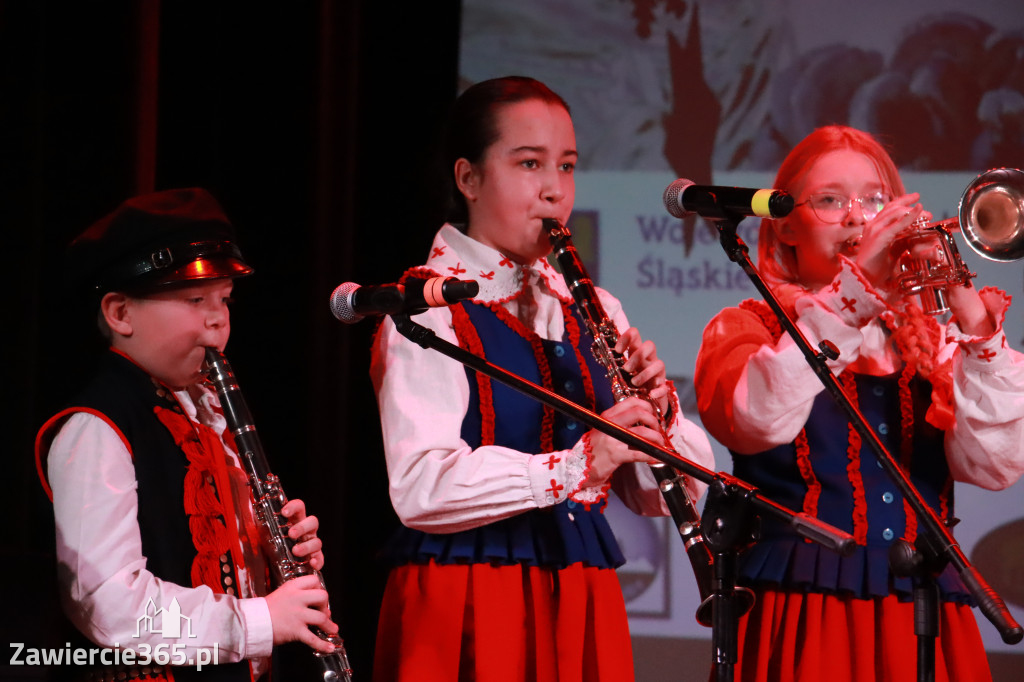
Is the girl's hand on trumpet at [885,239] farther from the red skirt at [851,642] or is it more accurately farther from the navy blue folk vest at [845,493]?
the red skirt at [851,642]

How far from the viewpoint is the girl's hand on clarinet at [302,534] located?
6.54 feet

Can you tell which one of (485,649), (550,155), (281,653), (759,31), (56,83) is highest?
(759,31)

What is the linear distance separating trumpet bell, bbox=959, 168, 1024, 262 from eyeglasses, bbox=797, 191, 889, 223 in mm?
231

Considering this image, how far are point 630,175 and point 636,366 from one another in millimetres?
1757

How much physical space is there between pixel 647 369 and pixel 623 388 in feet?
Result: 0.20

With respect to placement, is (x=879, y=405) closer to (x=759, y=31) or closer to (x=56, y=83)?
(x=759, y=31)

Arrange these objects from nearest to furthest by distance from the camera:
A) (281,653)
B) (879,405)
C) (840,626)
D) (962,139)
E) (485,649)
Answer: (485,649) < (840,626) < (879,405) < (281,653) < (962,139)

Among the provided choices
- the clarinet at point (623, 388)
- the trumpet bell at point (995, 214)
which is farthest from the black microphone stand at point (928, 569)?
the trumpet bell at point (995, 214)

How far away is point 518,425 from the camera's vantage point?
2170 mm

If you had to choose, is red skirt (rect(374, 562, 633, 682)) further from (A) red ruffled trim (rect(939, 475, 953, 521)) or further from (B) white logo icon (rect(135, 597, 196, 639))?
(A) red ruffled trim (rect(939, 475, 953, 521))

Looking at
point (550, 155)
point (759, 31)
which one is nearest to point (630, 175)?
point (759, 31)

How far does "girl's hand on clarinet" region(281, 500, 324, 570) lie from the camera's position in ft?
6.54

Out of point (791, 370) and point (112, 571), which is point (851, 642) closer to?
point (791, 370)

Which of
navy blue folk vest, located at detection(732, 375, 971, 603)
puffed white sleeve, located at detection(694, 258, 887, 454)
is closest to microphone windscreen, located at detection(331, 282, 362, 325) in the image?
puffed white sleeve, located at detection(694, 258, 887, 454)
